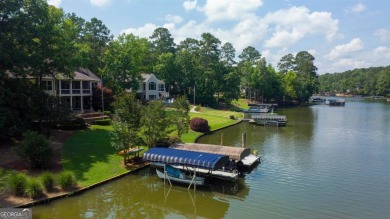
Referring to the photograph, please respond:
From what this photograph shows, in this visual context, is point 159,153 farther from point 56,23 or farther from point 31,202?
point 56,23

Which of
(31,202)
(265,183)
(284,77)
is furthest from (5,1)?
(284,77)

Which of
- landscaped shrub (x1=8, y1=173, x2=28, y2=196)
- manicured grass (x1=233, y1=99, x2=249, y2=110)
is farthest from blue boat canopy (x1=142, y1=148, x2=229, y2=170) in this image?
manicured grass (x1=233, y1=99, x2=249, y2=110)

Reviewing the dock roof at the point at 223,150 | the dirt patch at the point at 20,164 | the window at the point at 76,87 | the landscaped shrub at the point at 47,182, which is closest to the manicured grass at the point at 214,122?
the dock roof at the point at 223,150

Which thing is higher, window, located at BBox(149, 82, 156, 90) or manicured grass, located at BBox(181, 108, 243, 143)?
window, located at BBox(149, 82, 156, 90)

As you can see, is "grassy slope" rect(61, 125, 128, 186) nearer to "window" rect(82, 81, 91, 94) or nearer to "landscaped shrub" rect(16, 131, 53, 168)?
"landscaped shrub" rect(16, 131, 53, 168)

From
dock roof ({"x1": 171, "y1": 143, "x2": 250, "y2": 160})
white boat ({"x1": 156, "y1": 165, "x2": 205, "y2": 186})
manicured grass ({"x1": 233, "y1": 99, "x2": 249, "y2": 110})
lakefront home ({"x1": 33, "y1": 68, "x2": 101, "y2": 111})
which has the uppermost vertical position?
lakefront home ({"x1": 33, "y1": 68, "x2": 101, "y2": 111})

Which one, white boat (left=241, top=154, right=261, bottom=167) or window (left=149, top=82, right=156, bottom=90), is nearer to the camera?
white boat (left=241, top=154, right=261, bottom=167)

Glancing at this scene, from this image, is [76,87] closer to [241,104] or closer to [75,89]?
[75,89]
